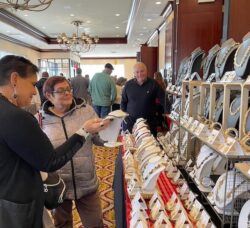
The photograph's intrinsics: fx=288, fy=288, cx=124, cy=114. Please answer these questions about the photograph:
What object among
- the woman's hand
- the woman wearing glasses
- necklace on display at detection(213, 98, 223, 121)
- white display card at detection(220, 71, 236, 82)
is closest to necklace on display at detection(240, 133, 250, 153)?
white display card at detection(220, 71, 236, 82)

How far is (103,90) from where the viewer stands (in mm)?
6320

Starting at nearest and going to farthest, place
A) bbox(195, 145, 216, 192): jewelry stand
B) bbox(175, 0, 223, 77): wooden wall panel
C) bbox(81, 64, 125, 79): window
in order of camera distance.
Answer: bbox(195, 145, 216, 192): jewelry stand < bbox(175, 0, 223, 77): wooden wall panel < bbox(81, 64, 125, 79): window

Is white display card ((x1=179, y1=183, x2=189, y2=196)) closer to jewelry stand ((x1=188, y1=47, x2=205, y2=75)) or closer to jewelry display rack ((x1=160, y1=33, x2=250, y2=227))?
jewelry display rack ((x1=160, y1=33, x2=250, y2=227))

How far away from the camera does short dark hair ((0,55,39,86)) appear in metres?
1.19

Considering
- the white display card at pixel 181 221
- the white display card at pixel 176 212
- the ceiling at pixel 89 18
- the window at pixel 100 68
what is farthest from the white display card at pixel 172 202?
the window at pixel 100 68

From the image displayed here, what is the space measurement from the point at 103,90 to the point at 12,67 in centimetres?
513

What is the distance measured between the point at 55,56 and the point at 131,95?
13.8 metres

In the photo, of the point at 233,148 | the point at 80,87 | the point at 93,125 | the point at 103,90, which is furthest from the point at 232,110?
the point at 80,87

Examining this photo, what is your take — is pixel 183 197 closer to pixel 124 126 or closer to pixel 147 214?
pixel 147 214

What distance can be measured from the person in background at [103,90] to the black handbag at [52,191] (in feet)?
15.9

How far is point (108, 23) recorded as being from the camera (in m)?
9.77

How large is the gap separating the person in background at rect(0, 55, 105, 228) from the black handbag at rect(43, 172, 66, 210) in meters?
0.19

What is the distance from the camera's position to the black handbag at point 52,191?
1482 millimetres

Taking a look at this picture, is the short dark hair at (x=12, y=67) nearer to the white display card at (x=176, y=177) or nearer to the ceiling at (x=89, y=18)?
the white display card at (x=176, y=177)
